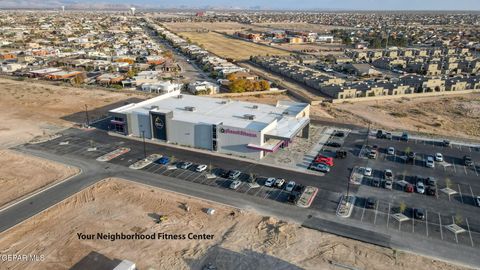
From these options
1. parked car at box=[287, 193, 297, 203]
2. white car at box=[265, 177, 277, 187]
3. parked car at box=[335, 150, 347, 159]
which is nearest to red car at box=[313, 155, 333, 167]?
parked car at box=[335, 150, 347, 159]

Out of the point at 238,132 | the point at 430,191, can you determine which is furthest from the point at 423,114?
the point at 238,132

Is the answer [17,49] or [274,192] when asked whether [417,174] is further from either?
[17,49]

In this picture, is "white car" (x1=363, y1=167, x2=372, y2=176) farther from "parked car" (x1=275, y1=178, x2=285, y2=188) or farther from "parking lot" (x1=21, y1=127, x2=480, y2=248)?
"parked car" (x1=275, y1=178, x2=285, y2=188)

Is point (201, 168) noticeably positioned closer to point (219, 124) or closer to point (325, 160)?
point (219, 124)

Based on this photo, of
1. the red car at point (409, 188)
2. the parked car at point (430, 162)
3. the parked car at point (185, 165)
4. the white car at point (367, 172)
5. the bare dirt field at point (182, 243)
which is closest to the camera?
the bare dirt field at point (182, 243)

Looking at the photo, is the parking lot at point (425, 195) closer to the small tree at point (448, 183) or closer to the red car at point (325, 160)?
the small tree at point (448, 183)

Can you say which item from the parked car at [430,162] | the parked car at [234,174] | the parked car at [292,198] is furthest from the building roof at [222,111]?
the parked car at [430,162]
